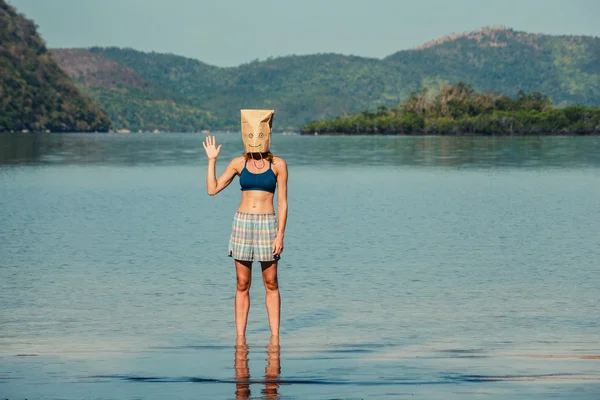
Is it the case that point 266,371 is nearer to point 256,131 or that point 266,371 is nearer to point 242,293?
point 242,293

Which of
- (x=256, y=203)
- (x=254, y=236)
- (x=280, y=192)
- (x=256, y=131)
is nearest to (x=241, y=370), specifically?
(x=254, y=236)

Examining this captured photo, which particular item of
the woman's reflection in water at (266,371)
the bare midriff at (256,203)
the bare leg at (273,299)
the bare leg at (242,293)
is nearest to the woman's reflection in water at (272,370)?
the woman's reflection in water at (266,371)

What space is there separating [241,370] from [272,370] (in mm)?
272

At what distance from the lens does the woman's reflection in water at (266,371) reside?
868 centimetres

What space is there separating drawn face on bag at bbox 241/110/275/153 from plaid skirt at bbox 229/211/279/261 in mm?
646

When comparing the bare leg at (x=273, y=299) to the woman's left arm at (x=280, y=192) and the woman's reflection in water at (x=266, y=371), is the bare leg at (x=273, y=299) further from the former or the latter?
the woman's left arm at (x=280, y=192)

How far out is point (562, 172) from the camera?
4900 centimetres

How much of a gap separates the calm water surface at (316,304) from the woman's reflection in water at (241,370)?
0.09ft

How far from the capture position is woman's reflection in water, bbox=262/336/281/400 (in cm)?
868

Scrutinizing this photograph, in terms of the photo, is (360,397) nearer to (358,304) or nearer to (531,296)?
(358,304)

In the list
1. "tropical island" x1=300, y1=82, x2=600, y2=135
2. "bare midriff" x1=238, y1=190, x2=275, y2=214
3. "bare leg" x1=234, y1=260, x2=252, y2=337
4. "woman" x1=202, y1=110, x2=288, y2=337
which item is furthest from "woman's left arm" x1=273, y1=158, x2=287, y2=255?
"tropical island" x1=300, y1=82, x2=600, y2=135

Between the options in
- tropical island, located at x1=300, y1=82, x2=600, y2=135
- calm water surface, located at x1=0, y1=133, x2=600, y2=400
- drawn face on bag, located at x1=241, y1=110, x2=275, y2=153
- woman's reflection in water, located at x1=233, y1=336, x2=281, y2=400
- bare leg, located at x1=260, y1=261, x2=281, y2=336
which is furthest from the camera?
tropical island, located at x1=300, y1=82, x2=600, y2=135

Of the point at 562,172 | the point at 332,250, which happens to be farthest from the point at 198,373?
the point at 562,172

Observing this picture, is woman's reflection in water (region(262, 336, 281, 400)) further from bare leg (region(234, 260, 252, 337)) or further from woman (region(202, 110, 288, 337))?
woman (region(202, 110, 288, 337))
